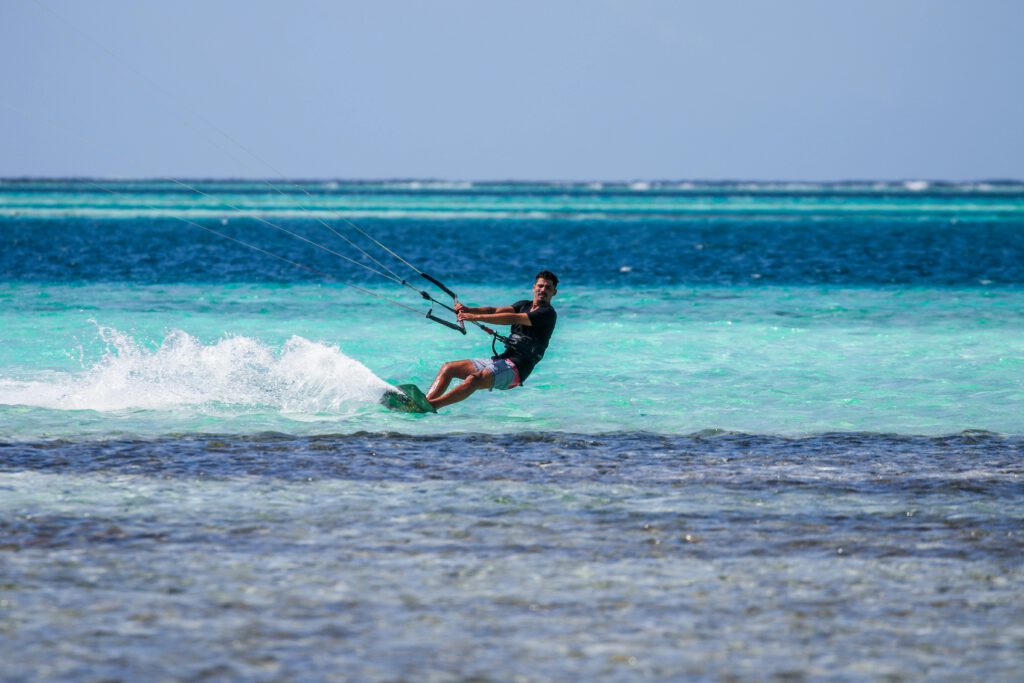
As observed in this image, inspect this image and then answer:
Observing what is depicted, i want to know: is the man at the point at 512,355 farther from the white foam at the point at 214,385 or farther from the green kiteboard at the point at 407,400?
the white foam at the point at 214,385

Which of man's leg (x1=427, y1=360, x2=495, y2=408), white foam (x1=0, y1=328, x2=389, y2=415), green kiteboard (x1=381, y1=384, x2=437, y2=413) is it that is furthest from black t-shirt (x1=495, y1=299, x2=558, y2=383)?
white foam (x1=0, y1=328, x2=389, y2=415)

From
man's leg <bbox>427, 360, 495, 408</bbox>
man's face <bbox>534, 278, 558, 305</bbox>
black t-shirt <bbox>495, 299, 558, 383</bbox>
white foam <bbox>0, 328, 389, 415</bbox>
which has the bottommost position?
white foam <bbox>0, 328, 389, 415</bbox>

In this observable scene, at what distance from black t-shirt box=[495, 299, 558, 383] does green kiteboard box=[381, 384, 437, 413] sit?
3.06ft

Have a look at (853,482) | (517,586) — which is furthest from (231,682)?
(853,482)

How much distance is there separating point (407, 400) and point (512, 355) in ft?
3.90

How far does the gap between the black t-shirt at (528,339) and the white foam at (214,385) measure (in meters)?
1.57

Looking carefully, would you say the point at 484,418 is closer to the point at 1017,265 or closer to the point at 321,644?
the point at 321,644

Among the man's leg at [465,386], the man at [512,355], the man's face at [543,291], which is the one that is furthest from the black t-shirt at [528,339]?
the man's leg at [465,386]

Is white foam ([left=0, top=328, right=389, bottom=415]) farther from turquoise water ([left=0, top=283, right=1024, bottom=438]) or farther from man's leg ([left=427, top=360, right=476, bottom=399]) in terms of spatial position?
man's leg ([left=427, top=360, right=476, bottom=399])

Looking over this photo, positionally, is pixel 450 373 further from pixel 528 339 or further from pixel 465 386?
pixel 528 339

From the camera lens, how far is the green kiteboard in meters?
13.2

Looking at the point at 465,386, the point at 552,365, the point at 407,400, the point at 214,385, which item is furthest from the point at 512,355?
the point at 552,365

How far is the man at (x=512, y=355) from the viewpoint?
1284 cm

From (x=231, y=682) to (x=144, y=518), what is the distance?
3208 millimetres
